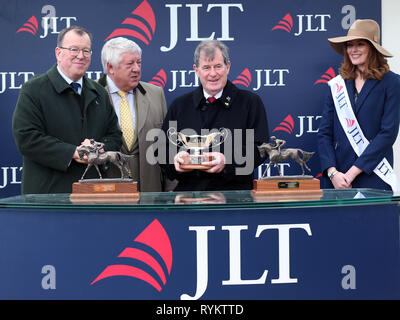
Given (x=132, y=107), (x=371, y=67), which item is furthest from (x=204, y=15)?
(x=371, y=67)

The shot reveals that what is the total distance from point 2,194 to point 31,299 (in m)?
2.36

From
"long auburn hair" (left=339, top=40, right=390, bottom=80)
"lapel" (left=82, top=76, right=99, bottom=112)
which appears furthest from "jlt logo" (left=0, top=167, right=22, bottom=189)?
"long auburn hair" (left=339, top=40, right=390, bottom=80)

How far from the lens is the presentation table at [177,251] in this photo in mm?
2207

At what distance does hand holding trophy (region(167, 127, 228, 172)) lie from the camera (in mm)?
2846

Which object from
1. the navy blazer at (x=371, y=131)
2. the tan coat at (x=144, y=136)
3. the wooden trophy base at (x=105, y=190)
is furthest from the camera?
the tan coat at (x=144, y=136)

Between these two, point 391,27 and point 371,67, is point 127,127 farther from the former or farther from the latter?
point 391,27

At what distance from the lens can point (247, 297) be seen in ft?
7.30

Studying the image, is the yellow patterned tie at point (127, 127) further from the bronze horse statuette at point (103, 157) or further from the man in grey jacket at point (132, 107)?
the bronze horse statuette at point (103, 157)

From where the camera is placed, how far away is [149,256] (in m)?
2.21

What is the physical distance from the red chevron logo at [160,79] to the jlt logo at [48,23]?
79 centimetres

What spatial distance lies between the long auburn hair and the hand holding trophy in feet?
4.13

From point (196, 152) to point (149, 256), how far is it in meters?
0.82

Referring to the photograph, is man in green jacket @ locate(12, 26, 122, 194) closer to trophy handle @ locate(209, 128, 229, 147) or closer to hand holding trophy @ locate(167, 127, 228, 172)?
hand holding trophy @ locate(167, 127, 228, 172)

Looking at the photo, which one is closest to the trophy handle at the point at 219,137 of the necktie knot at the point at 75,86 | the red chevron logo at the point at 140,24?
the necktie knot at the point at 75,86
